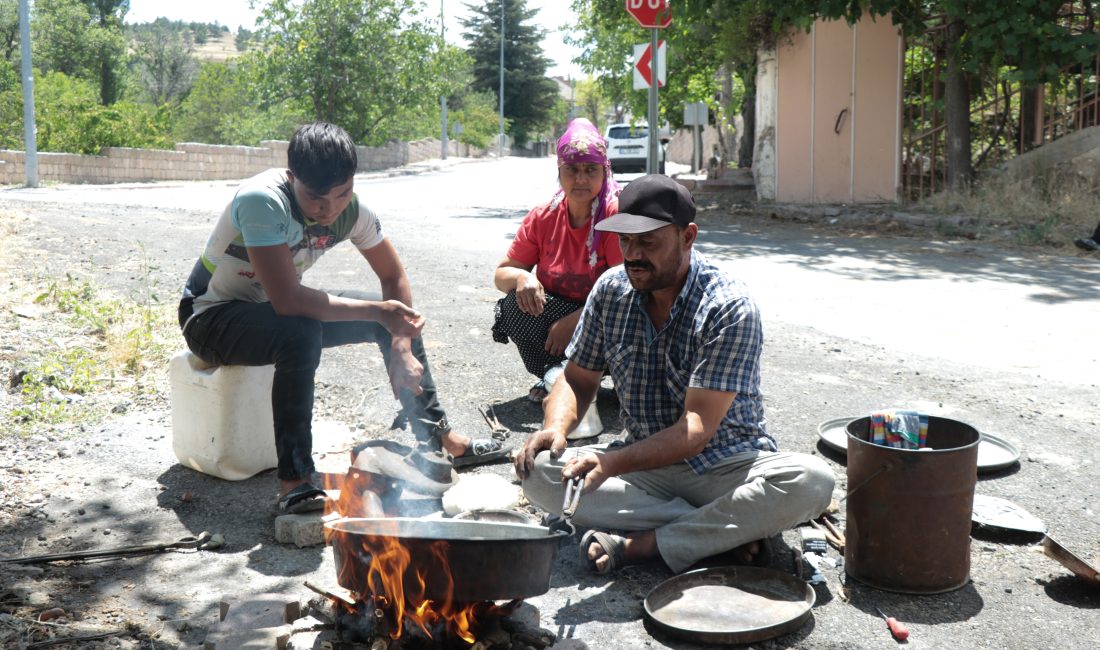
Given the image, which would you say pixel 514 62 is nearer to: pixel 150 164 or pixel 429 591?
pixel 150 164

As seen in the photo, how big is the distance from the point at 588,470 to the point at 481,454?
5.22 feet

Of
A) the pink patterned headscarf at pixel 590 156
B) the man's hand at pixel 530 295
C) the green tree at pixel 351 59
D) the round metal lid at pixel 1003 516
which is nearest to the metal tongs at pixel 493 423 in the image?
the man's hand at pixel 530 295

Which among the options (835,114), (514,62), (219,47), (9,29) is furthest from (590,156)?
(219,47)

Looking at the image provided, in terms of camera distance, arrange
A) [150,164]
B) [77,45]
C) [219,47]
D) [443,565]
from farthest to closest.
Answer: [219,47]
[77,45]
[150,164]
[443,565]

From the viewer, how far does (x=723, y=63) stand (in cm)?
1825

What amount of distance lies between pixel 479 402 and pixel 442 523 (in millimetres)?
2515

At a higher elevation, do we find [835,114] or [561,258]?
[835,114]

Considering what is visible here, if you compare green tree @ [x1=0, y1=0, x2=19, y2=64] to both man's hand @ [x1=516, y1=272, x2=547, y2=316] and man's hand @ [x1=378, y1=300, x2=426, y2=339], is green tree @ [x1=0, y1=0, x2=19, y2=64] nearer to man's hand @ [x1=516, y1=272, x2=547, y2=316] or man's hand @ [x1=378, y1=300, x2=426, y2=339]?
man's hand @ [x1=516, y1=272, x2=547, y2=316]

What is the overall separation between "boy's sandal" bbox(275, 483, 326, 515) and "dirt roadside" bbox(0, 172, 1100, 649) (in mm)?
145

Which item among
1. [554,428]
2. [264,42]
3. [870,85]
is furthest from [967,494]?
[264,42]

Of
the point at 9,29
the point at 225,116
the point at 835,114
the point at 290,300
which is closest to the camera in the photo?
the point at 290,300

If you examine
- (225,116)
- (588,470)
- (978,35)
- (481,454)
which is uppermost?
(225,116)

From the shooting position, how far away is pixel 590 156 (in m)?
4.78

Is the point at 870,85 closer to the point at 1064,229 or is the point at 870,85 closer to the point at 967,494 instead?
the point at 1064,229
